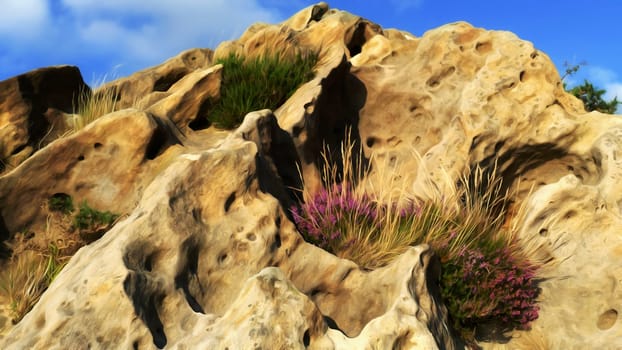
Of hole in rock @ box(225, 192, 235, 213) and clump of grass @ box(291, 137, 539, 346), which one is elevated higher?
hole in rock @ box(225, 192, 235, 213)

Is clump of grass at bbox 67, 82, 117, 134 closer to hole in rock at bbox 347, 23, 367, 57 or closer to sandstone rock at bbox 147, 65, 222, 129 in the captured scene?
sandstone rock at bbox 147, 65, 222, 129

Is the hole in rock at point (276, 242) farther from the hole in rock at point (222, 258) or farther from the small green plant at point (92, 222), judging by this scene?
the small green plant at point (92, 222)

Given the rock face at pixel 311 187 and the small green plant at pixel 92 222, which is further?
the small green plant at pixel 92 222

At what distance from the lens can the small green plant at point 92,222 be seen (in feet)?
28.2

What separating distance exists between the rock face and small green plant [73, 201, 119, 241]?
330 mm

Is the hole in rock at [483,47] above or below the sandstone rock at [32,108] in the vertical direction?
above

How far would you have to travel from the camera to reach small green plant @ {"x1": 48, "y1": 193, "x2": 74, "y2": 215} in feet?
29.9

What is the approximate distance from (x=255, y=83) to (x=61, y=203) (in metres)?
3.90

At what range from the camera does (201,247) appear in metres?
6.48

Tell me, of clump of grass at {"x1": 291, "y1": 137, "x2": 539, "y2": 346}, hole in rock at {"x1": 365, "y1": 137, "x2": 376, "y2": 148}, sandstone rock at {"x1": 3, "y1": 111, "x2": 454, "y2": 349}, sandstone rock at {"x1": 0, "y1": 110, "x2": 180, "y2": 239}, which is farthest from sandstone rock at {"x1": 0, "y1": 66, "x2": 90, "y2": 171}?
hole in rock at {"x1": 365, "y1": 137, "x2": 376, "y2": 148}

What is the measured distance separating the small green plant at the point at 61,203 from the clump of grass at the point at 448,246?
3.47m

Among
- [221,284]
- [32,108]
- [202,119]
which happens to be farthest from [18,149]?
[221,284]

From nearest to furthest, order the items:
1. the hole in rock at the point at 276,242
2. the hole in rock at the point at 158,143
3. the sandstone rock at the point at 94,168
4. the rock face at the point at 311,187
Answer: the rock face at the point at 311,187, the hole in rock at the point at 276,242, the sandstone rock at the point at 94,168, the hole in rock at the point at 158,143

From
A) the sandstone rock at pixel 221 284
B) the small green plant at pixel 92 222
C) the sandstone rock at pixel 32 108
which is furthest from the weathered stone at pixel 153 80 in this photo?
the sandstone rock at pixel 221 284
